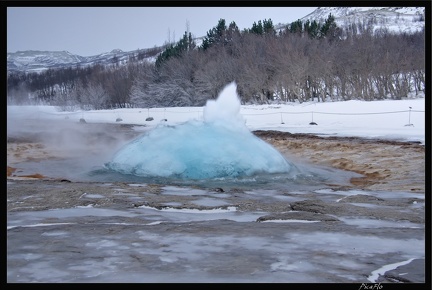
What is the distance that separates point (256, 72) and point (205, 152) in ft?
24.1

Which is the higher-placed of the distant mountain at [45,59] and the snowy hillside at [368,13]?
the snowy hillside at [368,13]

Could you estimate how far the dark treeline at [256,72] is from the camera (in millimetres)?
2969

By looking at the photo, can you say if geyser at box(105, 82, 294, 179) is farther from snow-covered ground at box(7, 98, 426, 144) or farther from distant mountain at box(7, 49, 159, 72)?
distant mountain at box(7, 49, 159, 72)

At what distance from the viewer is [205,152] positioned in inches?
299

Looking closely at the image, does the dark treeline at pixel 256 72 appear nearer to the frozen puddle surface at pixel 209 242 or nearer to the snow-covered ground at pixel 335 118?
the snow-covered ground at pixel 335 118

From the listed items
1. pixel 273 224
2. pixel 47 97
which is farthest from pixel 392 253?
pixel 47 97

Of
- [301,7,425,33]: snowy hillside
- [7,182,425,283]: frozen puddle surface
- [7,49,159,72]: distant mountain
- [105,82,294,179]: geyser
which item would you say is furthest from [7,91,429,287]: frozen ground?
[301,7,425,33]: snowy hillside

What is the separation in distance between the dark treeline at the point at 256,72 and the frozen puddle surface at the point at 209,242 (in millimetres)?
630

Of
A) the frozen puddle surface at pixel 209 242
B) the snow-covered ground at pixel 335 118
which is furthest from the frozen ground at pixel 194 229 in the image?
the snow-covered ground at pixel 335 118

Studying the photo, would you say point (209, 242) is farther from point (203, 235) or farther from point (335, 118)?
point (335, 118)

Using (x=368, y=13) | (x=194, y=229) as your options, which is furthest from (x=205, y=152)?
(x=194, y=229)
